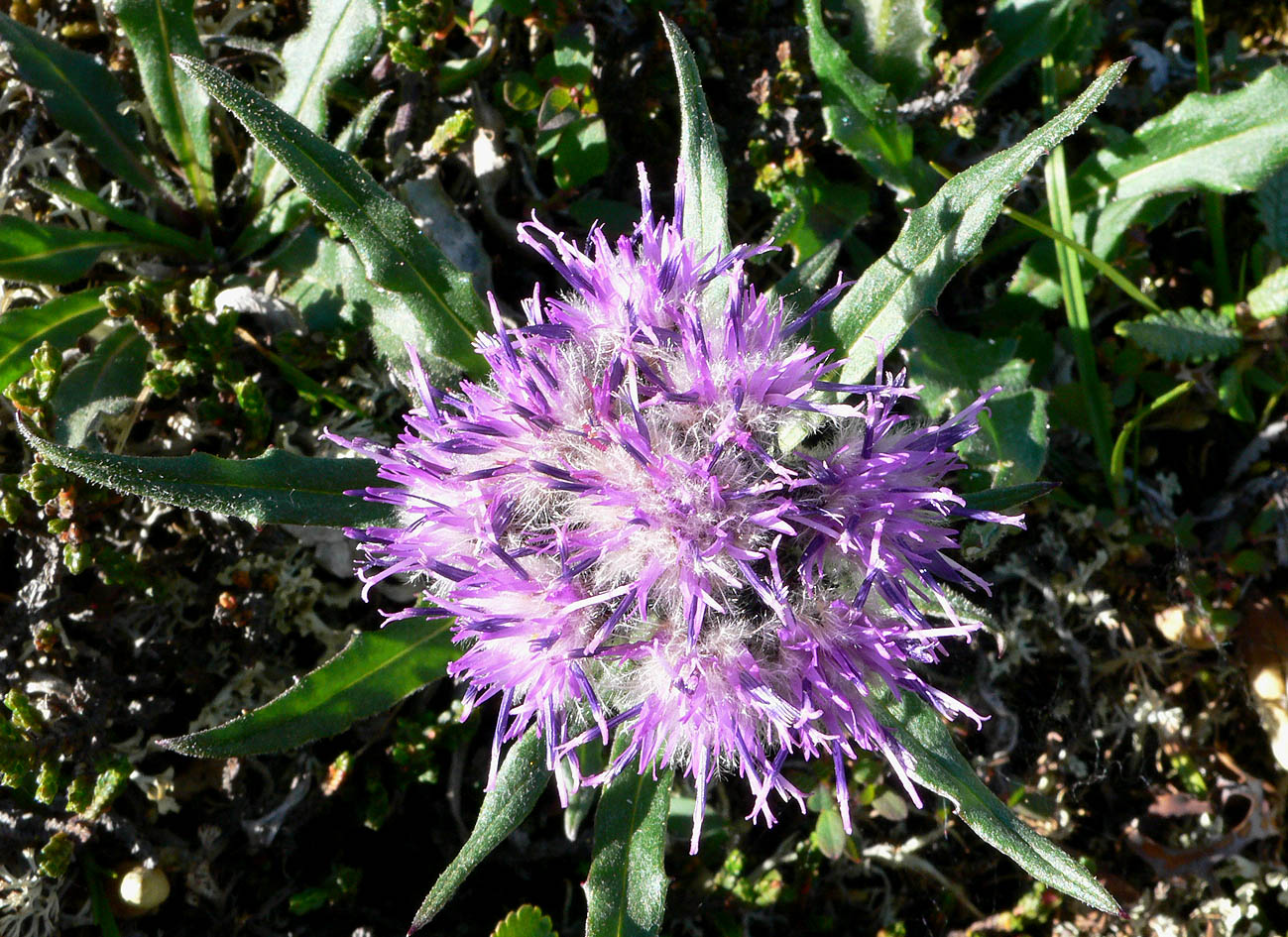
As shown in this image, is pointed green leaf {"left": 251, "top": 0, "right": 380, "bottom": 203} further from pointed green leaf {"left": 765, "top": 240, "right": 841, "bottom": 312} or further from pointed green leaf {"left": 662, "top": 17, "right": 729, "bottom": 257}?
pointed green leaf {"left": 765, "top": 240, "right": 841, "bottom": 312}

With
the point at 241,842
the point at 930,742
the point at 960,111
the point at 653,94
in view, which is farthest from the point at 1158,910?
the point at 653,94

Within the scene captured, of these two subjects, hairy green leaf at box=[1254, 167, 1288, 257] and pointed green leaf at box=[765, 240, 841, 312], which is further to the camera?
hairy green leaf at box=[1254, 167, 1288, 257]

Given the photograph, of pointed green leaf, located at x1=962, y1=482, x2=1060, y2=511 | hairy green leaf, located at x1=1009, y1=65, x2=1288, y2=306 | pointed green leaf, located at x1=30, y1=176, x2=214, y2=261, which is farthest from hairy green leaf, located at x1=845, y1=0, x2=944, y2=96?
pointed green leaf, located at x1=30, y1=176, x2=214, y2=261

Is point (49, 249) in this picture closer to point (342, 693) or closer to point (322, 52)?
point (322, 52)

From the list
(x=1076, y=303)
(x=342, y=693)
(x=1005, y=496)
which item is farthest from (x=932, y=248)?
(x=342, y=693)

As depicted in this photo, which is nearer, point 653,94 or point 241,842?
point 241,842

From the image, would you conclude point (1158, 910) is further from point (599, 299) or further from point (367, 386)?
point (367, 386)
